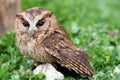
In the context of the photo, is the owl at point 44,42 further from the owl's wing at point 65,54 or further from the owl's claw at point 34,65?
the owl's claw at point 34,65

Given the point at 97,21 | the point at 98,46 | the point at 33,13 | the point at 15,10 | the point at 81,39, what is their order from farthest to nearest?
the point at 97,21 < the point at 15,10 < the point at 81,39 < the point at 98,46 < the point at 33,13

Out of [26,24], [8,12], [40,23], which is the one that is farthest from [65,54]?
[8,12]

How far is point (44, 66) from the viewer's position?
24.2 ft

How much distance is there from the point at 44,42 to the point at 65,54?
1.05 feet

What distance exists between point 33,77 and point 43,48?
0.40m

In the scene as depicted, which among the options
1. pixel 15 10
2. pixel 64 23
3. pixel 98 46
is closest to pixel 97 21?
pixel 64 23

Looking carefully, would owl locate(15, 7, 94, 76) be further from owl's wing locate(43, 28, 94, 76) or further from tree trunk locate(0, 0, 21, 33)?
tree trunk locate(0, 0, 21, 33)

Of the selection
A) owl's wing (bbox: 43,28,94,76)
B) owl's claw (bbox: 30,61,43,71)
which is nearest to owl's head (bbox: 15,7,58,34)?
owl's wing (bbox: 43,28,94,76)

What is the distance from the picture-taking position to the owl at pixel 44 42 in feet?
23.7

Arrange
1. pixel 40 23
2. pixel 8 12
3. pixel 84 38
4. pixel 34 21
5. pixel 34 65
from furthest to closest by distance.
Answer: pixel 8 12
pixel 84 38
pixel 34 65
pixel 40 23
pixel 34 21

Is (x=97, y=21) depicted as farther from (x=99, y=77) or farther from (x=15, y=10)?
(x=99, y=77)

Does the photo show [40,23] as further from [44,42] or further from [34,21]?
[44,42]

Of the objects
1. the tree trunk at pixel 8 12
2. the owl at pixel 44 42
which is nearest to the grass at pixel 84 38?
the owl at pixel 44 42

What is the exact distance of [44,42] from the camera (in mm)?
7305
